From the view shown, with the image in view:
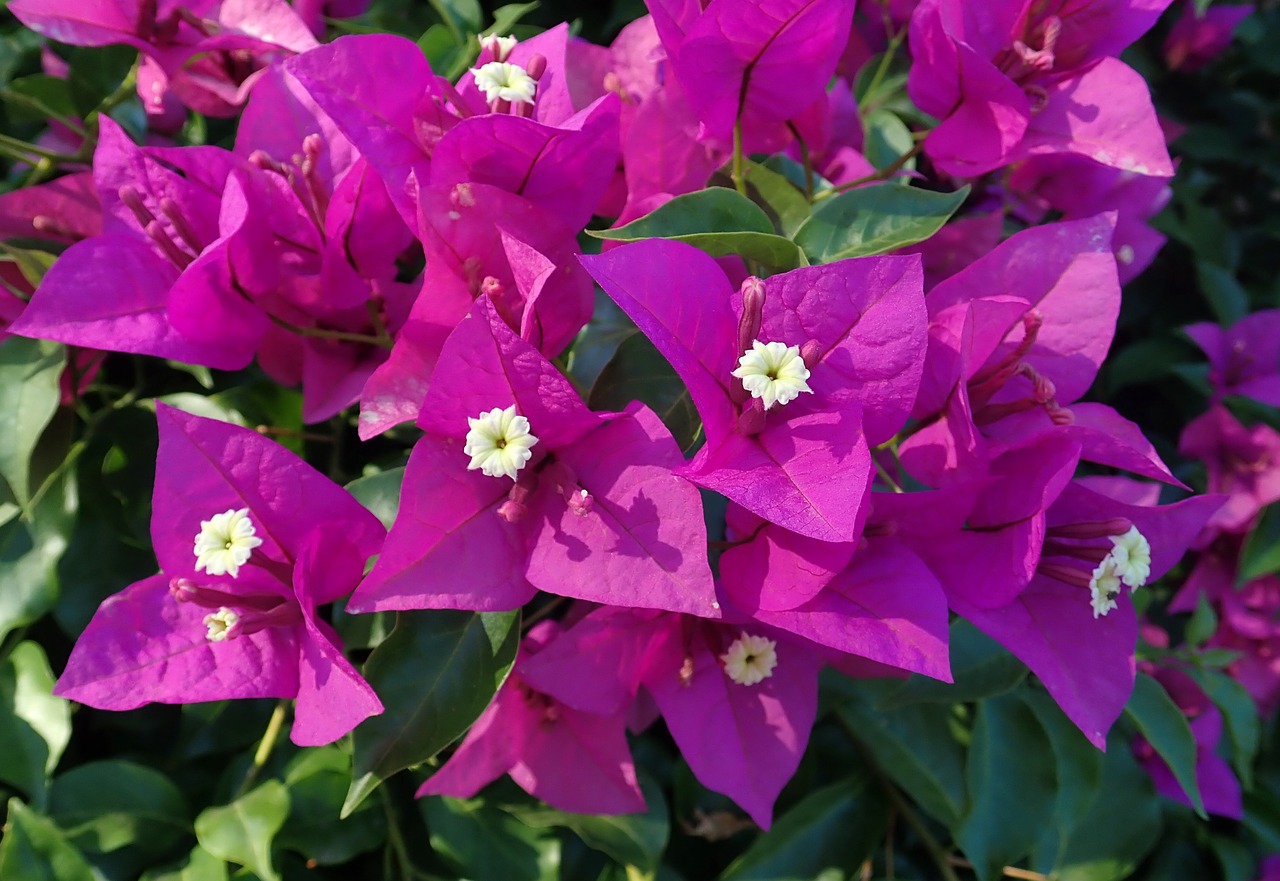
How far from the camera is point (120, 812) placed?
81 cm

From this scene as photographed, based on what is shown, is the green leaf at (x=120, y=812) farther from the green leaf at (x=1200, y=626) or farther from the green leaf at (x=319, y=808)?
the green leaf at (x=1200, y=626)

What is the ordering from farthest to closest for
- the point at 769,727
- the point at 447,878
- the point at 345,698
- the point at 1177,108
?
the point at 1177,108 < the point at 447,878 < the point at 769,727 < the point at 345,698

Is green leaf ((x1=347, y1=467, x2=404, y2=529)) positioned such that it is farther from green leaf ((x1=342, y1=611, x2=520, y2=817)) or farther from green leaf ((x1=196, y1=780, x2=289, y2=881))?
green leaf ((x1=196, y1=780, x2=289, y2=881))

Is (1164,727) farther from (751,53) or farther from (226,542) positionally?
(226,542)

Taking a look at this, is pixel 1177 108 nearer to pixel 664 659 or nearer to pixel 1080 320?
pixel 1080 320

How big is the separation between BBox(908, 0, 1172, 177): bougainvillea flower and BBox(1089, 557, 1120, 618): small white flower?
0.98ft

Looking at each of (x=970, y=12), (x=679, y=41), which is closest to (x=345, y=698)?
(x=679, y=41)

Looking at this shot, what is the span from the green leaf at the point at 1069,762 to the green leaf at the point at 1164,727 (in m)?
0.07

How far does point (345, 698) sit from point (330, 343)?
30 cm

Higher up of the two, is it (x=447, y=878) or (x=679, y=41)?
(x=679, y=41)

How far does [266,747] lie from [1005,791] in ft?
2.27

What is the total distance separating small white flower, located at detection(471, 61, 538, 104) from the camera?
63 centimetres

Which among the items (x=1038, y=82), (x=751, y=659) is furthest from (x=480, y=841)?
(x=1038, y=82)

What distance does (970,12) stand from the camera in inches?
27.5
